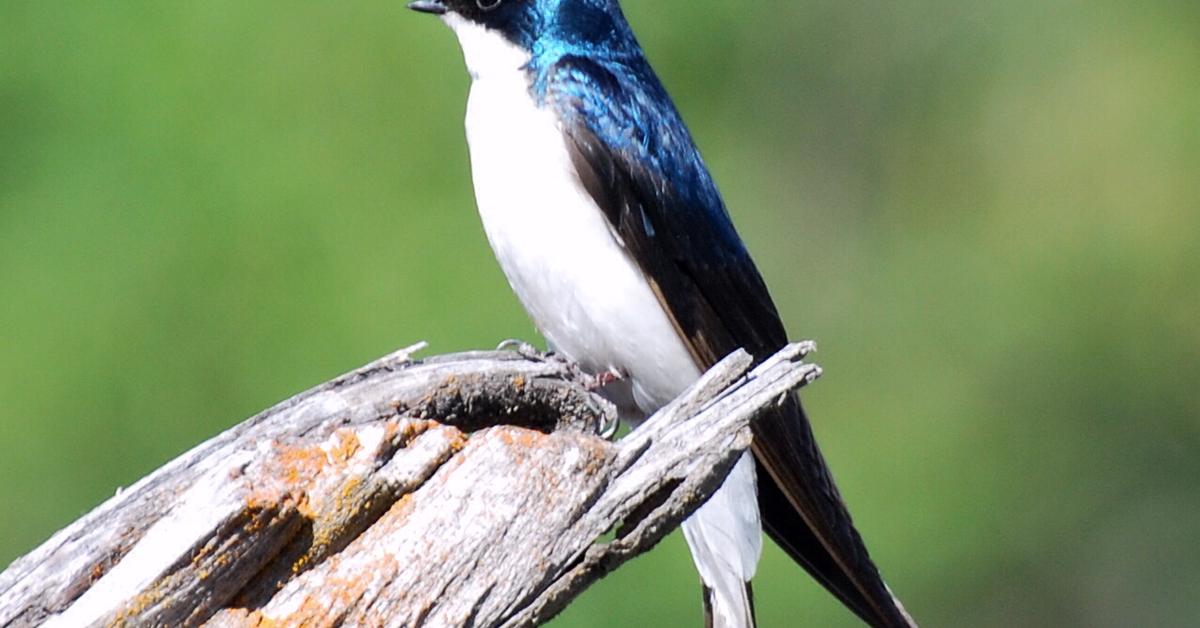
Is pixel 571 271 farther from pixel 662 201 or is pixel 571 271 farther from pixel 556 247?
pixel 662 201

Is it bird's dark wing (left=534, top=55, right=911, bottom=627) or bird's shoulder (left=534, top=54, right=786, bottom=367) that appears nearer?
bird's dark wing (left=534, top=55, right=911, bottom=627)

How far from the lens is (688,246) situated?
285 centimetres

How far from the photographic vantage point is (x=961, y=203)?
5992mm

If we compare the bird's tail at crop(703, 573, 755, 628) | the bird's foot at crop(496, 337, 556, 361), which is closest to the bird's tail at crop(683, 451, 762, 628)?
the bird's tail at crop(703, 573, 755, 628)

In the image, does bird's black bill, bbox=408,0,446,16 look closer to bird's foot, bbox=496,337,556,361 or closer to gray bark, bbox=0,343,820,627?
bird's foot, bbox=496,337,556,361

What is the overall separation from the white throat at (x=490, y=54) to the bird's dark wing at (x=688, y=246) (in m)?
0.07

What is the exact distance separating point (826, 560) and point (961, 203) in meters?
3.55

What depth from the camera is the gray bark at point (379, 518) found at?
1842 millimetres

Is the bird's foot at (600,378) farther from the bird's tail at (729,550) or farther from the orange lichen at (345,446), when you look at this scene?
the orange lichen at (345,446)

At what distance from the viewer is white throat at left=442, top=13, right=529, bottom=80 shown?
283cm

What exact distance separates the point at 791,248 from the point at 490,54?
9.89 feet

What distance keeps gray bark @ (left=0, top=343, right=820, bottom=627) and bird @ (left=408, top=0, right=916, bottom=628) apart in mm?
563

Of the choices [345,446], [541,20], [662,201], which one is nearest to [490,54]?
[541,20]

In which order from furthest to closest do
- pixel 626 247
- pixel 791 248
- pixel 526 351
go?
pixel 791 248
pixel 626 247
pixel 526 351
